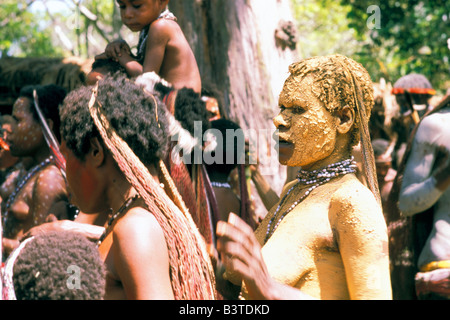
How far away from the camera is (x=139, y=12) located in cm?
378

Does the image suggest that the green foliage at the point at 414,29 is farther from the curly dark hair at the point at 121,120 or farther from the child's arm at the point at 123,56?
the curly dark hair at the point at 121,120

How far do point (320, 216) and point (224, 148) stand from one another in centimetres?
203

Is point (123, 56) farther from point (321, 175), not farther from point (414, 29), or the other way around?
point (414, 29)

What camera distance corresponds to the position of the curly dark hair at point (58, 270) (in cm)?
183

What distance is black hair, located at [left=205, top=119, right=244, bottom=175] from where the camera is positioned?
165 inches

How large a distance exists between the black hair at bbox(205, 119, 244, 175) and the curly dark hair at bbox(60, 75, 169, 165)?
5.79ft

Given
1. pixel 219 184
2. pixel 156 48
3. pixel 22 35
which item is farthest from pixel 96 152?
pixel 22 35

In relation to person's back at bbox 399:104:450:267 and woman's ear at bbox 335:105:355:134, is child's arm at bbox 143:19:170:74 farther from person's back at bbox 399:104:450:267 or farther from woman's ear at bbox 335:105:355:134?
person's back at bbox 399:104:450:267

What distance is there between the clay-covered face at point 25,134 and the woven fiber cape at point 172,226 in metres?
2.24

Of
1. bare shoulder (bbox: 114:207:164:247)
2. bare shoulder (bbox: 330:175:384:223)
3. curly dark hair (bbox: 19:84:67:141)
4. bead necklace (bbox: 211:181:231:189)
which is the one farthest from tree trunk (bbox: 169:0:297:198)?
bare shoulder (bbox: 114:207:164:247)

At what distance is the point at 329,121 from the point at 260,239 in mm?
561

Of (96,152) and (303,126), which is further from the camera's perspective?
(303,126)

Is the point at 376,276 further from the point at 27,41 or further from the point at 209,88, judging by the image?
the point at 27,41
